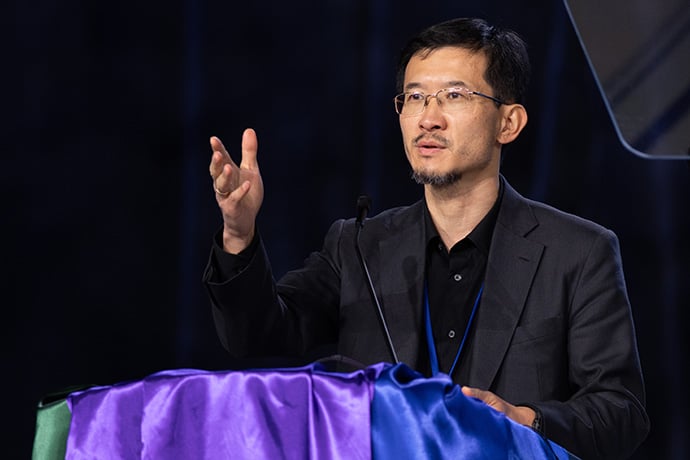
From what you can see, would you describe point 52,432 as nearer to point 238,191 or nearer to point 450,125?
point 238,191

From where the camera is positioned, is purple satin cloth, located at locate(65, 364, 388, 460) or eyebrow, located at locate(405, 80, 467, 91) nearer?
purple satin cloth, located at locate(65, 364, 388, 460)

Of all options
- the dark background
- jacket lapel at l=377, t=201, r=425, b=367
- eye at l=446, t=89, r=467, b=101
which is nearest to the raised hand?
jacket lapel at l=377, t=201, r=425, b=367

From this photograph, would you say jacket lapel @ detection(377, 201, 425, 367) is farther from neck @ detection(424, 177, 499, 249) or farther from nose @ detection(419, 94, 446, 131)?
nose @ detection(419, 94, 446, 131)

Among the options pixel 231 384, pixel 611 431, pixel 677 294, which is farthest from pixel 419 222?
pixel 677 294

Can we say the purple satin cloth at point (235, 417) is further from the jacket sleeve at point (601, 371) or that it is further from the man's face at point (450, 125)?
the man's face at point (450, 125)

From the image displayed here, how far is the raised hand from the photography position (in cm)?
173

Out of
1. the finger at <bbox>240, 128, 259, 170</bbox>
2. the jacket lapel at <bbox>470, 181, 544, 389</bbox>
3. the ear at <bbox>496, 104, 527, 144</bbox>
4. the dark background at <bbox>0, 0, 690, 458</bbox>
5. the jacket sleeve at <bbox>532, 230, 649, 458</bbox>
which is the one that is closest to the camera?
the jacket sleeve at <bbox>532, 230, 649, 458</bbox>

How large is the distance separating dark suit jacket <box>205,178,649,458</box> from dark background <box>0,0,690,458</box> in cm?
91

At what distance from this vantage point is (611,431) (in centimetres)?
176

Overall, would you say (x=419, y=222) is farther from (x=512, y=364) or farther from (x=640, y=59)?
(x=640, y=59)

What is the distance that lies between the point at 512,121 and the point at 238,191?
0.73 m

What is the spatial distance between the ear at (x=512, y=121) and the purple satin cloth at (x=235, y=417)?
112 cm

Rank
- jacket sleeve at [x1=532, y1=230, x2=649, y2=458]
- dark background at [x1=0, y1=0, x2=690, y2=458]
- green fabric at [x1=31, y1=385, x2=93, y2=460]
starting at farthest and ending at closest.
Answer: dark background at [x1=0, y1=0, x2=690, y2=458] < jacket sleeve at [x1=532, y1=230, x2=649, y2=458] < green fabric at [x1=31, y1=385, x2=93, y2=460]

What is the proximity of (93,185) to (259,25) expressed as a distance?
674 mm
